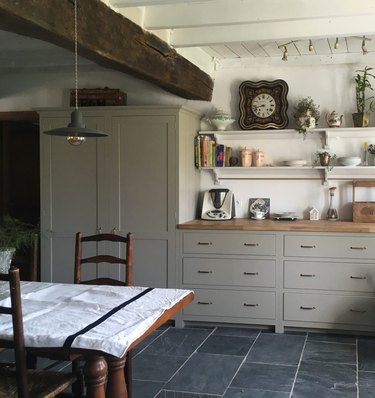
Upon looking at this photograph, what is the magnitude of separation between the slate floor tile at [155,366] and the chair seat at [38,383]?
1268mm

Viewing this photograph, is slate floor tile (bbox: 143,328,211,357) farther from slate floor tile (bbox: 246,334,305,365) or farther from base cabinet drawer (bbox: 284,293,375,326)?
base cabinet drawer (bbox: 284,293,375,326)

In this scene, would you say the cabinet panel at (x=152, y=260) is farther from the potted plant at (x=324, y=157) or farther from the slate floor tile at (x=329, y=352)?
the potted plant at (x=324, y=157)

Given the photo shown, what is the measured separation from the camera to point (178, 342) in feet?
14.5

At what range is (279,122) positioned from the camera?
5.08m

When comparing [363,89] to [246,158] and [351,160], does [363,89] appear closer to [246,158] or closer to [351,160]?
[351,160]

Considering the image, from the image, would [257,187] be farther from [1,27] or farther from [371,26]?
[1,27]

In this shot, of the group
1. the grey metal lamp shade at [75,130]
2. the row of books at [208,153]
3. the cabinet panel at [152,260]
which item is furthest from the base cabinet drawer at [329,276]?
the grey metal lamp shade at [75,130]

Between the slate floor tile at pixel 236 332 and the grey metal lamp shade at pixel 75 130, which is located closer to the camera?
the grey metal lamp shade at pixel 75 130

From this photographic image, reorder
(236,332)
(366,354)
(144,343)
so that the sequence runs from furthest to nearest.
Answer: (236,332) → (144,343) → (366,354)

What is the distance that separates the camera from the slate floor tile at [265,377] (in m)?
3.54

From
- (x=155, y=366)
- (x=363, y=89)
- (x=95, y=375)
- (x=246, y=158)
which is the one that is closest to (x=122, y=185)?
(x=246, y=158)

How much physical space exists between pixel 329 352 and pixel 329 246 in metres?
0.83

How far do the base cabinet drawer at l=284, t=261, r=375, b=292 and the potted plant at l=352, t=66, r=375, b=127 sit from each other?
4.04 ft

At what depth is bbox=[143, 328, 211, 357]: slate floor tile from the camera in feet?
13.8
